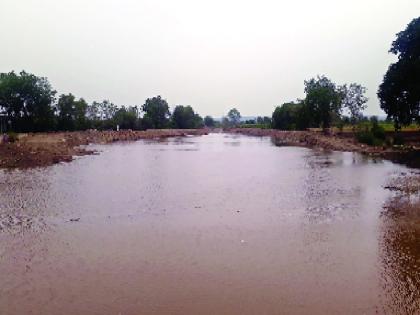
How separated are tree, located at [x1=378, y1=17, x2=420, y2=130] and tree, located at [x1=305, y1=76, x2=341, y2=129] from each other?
24.5 metres

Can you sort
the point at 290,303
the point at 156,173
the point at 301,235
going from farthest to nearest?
the point at 156,173 < the point at 301,235 < the point at 290,303

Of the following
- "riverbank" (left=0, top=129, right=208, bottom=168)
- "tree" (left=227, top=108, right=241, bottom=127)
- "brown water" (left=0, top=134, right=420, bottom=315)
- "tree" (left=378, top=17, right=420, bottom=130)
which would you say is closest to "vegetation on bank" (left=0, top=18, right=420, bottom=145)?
"tree" (left=378, top=17, right=420, bottom=130)

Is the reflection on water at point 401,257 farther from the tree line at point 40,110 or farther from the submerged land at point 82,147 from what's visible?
the tree line at point 40,110

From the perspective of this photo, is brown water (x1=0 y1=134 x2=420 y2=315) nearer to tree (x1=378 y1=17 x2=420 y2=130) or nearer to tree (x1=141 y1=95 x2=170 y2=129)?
tree (x1=378 y1=17 x2=420 y2=130)

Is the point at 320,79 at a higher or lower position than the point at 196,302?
higher

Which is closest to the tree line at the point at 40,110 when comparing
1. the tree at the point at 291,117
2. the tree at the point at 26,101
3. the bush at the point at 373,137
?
the tree at the point at 26,101

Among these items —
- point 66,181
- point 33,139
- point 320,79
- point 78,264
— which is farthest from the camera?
point 320,79

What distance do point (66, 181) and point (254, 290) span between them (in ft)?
55.0

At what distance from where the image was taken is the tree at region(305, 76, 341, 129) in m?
66.3

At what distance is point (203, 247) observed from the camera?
10930 millimetres

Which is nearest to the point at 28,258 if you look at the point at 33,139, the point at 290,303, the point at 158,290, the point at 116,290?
the point at 116,290

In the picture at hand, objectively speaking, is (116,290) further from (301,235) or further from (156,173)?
(156,173)

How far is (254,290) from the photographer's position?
829cm

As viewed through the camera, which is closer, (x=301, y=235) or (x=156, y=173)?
(x=301, y=235)
